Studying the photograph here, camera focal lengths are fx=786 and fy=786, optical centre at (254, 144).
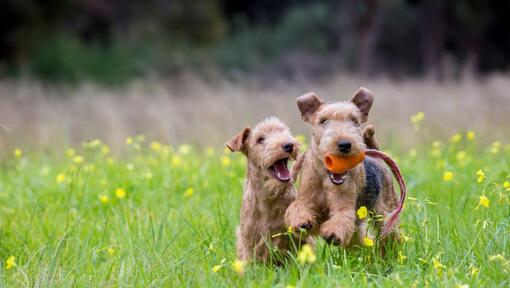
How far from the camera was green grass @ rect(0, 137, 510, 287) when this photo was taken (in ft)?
12.6

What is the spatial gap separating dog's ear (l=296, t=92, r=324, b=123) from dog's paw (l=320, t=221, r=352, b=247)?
66 centimetres

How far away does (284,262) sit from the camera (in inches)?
162

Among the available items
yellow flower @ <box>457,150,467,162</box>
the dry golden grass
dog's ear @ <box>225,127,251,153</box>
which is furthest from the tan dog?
the dry golden grass

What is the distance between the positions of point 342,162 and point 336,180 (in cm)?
20

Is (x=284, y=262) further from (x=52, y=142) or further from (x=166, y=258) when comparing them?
(x=52, y=142)

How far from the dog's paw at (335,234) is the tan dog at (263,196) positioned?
0.55 m

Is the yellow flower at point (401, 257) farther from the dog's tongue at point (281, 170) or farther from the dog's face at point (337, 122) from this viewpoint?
the dog's tongue at point (281, 170)

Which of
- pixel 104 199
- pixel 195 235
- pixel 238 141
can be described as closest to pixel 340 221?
pixel 238 141

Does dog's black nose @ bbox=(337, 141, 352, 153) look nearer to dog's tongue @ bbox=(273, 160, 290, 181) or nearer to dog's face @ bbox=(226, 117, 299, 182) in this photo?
dog's face @ bbox=(226, 117, 299, 182)

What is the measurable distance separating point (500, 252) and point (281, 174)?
1.18m

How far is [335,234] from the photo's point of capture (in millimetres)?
3480

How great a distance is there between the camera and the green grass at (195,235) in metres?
3.85

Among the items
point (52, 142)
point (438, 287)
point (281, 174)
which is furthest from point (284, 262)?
point (52, 142)

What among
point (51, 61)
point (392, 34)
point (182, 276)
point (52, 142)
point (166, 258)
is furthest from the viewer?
point (392, 34)
